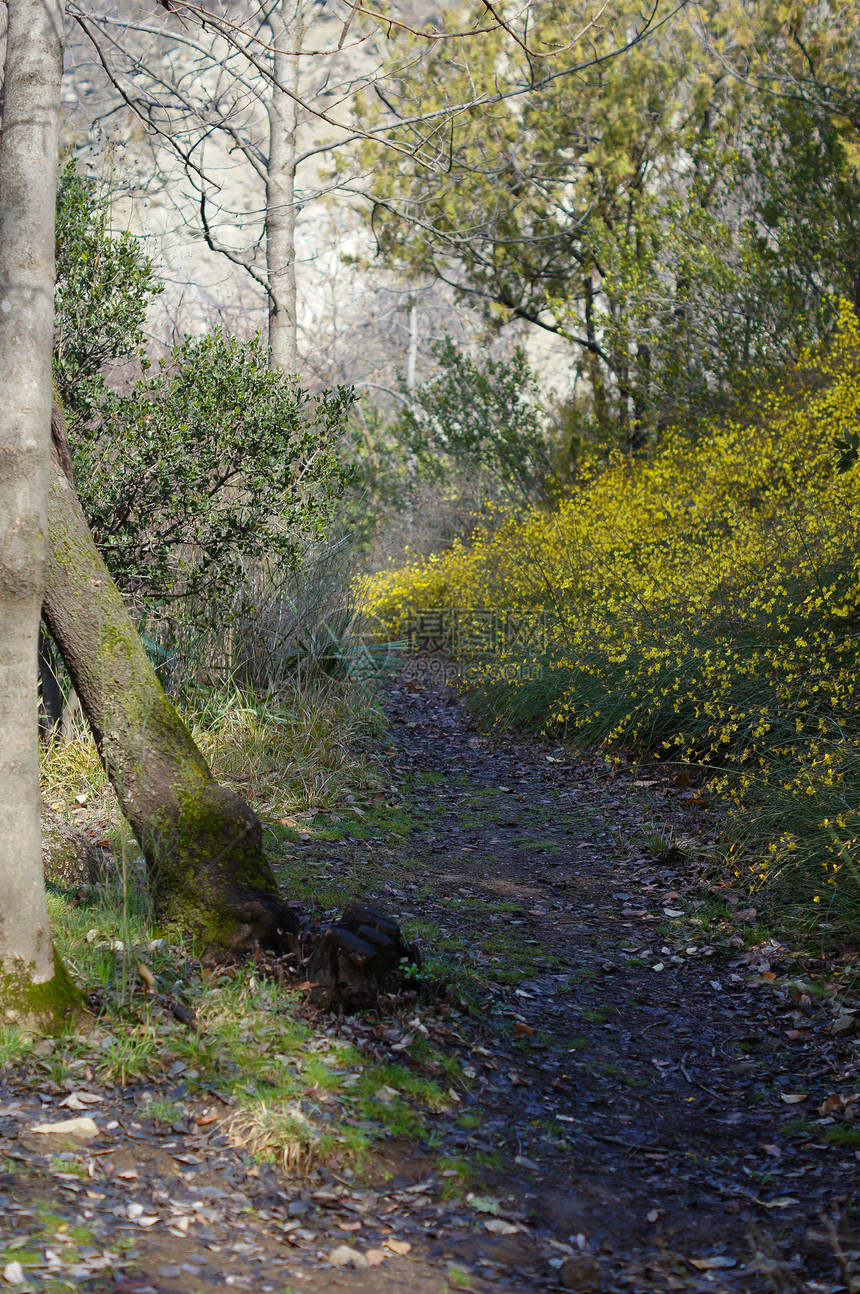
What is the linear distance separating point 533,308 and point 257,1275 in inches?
462

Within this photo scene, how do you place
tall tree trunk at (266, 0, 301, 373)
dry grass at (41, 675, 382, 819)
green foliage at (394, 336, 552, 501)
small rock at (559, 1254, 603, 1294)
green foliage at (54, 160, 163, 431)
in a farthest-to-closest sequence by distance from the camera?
1. green foliage at (394, 336, 552, 501)
2. tall tree trunk at (266, 0, 301, 373)
3. green foliage at (54, 160, 163, 431)
4. dry grass at (41, 675, 382, 819)
5. small rock at (559, 1254, 603, 1294)

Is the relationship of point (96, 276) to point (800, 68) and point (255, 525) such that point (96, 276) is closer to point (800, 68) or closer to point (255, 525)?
point (255, 525)

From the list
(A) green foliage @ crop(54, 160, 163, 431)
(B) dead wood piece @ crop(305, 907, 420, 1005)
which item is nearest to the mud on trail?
(B) dead wood piece @ crop(305, 907, 420, 1005)

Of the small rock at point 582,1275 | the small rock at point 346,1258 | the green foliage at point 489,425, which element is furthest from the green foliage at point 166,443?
the green foliage at point 489,425

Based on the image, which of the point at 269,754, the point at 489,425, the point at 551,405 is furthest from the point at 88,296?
the point at 551,405

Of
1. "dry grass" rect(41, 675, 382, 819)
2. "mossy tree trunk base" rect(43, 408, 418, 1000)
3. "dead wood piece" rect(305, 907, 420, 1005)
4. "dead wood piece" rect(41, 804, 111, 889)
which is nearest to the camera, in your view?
"dead wood piece" rect(305, 907, 420, 1005)

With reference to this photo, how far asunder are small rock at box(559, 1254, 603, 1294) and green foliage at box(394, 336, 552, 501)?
424 inches

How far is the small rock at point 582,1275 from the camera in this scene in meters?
2.23

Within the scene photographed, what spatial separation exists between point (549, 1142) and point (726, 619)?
3.95m

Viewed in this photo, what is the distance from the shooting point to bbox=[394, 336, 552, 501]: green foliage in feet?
41.0

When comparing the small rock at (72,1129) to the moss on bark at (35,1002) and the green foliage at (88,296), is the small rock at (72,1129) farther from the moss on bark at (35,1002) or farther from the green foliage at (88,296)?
the green foliage at (88,296)

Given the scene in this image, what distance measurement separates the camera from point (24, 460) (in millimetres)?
2713

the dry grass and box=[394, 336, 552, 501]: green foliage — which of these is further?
box=[394, 336, 552, 501]: green foliage

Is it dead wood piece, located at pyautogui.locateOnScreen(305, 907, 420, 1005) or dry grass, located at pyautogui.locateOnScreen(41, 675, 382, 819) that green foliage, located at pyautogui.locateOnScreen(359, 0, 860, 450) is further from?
dead wood piece, located at pyautogui.locateOnScreen(305, 907, 420, 1005)
